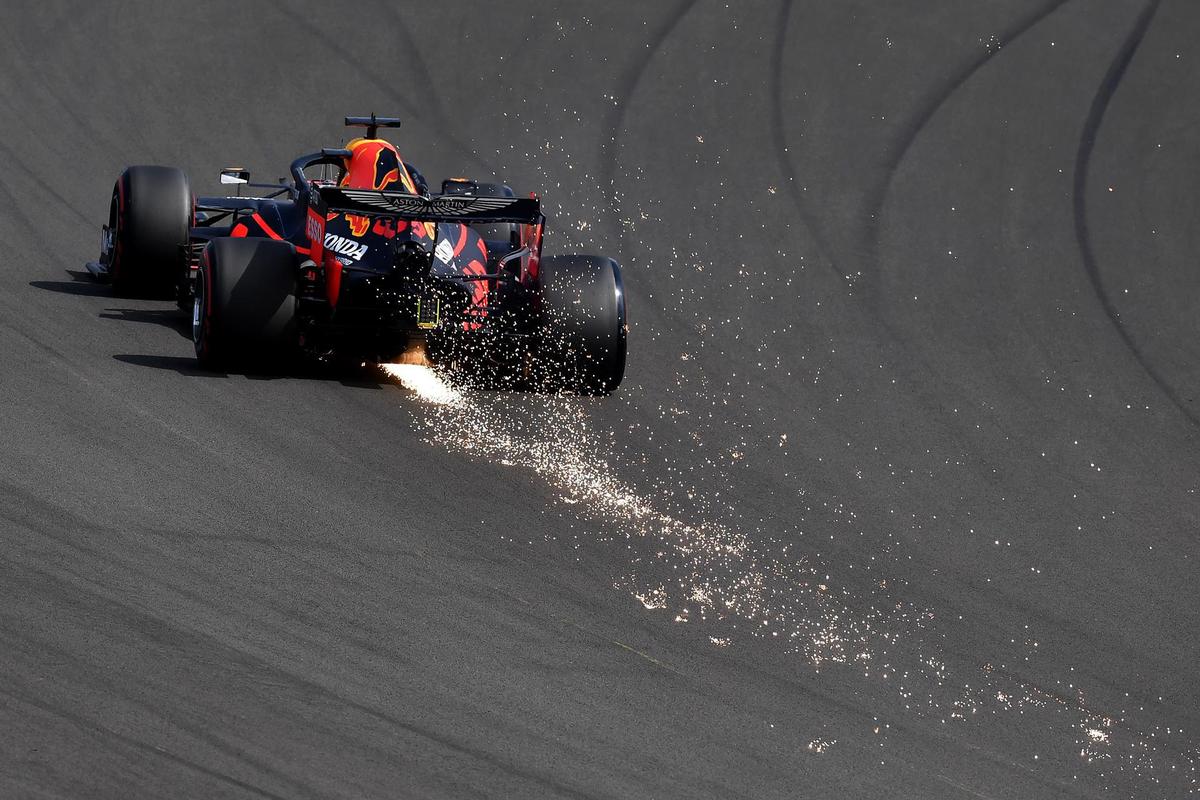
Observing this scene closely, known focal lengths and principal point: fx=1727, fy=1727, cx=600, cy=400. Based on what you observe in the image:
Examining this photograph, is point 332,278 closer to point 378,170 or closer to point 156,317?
point 378,170

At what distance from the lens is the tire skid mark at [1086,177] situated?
1339 centimetres

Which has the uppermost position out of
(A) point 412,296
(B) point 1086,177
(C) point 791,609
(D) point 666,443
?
(B) point 1086,177

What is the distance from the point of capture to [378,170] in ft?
41.6

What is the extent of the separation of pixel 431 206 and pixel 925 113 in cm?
853

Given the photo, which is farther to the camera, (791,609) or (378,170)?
(378,170)

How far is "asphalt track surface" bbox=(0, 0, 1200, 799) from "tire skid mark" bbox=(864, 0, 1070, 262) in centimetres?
5

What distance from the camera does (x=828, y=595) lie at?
8578 mm

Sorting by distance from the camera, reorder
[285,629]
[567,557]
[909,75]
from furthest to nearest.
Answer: [909,75] → [567,557] → [285,629]

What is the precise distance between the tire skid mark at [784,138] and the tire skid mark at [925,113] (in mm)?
444

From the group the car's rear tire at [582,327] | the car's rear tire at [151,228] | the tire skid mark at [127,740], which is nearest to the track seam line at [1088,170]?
the car's rear tire at [582,327]

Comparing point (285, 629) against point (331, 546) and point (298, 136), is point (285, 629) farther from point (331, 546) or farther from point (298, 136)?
point (298, 136)

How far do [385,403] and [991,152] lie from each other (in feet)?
29.4

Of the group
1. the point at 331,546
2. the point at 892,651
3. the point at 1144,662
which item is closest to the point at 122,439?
the point at 331,546

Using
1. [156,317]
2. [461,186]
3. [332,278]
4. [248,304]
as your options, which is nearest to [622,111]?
[461,186]
